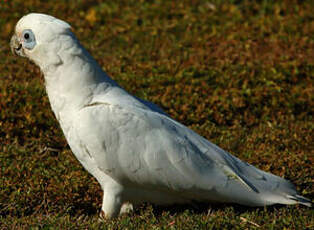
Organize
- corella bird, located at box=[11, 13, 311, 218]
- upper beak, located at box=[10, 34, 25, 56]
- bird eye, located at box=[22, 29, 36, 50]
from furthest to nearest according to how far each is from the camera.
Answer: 1. upper beak, located at box=[10, 34, 25, 56]
2. bird eye, located at box=[22, 29, 36, 50]
3. corella bird, located at box=[11, 13, 311, 218]

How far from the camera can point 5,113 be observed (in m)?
5.66

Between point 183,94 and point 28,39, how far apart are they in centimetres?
247

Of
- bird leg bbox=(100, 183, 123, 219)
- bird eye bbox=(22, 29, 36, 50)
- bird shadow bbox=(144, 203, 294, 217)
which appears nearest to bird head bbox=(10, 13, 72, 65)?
bird eye bbox=(22, 29, 36, 50)

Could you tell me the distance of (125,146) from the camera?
154 inches

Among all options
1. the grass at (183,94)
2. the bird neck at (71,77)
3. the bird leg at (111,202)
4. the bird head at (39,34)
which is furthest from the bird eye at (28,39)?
the bird leg at (111,202)

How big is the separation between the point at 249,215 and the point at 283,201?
0.28 meters

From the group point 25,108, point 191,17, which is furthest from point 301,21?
point 25,108

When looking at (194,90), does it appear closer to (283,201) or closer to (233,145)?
(233,145)

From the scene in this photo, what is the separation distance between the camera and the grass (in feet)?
13.5

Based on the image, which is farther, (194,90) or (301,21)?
(301,21)

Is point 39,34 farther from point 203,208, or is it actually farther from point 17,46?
point 203,208

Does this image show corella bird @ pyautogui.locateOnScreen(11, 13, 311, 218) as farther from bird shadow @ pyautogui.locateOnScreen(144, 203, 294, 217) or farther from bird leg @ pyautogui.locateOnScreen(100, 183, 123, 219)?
bird shadow @ pyautogui.locateOnScreen(144, 203, 294, 217)

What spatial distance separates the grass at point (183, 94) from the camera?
13.5 feet

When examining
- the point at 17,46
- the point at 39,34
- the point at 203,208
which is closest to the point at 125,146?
the point at 203,208
